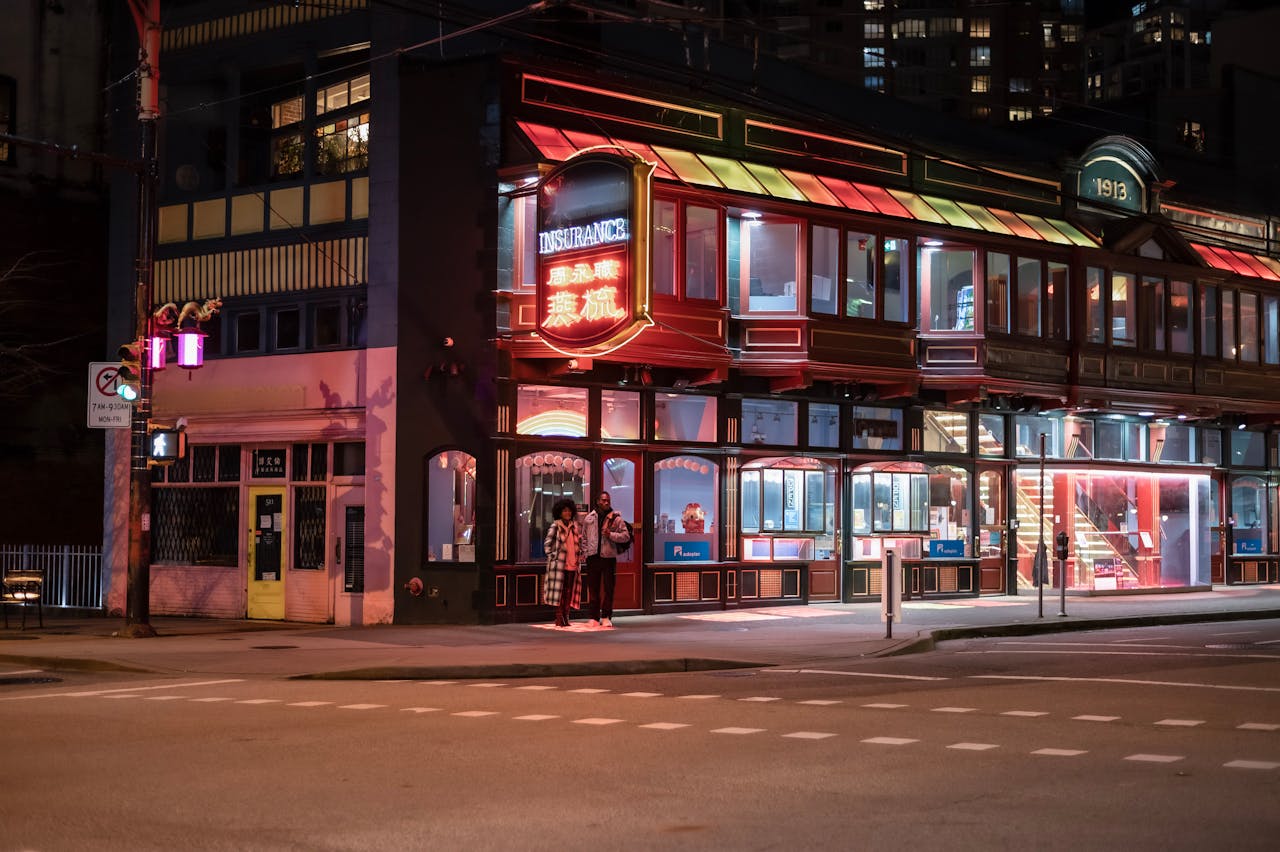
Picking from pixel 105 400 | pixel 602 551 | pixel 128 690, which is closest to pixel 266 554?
pixel 105 400

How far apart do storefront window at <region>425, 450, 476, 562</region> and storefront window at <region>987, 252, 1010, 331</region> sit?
36.5 feet

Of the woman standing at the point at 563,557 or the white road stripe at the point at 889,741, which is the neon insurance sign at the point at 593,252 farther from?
the white road stripe at the point at 889,741

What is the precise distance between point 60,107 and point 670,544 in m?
14.8

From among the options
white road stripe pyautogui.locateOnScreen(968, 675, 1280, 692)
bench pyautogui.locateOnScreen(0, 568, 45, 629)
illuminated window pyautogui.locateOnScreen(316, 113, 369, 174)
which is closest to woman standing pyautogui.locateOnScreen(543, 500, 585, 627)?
illuminated window pyautogui.locateOnScreen(316, 113, 369, 174)

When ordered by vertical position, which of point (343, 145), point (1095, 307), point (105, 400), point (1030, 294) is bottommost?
point (105, 400)

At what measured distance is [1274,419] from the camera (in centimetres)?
3597

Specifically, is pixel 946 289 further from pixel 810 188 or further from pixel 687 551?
pixel 687 551

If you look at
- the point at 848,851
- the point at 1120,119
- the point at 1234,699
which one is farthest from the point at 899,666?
the point at 1120,119

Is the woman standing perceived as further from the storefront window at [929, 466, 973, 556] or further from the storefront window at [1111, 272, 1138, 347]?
the storefront window at [1111, 272, 1138, 347]

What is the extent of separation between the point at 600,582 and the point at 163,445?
6.68m

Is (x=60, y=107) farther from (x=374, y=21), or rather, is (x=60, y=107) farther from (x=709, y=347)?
(x=709, y=347)

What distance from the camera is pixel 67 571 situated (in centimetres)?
2664

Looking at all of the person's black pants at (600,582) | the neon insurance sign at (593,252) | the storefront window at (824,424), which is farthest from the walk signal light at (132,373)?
the storefront window at (824,424)

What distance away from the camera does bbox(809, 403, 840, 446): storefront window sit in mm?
27750
